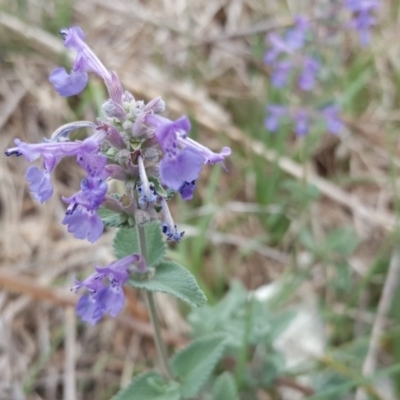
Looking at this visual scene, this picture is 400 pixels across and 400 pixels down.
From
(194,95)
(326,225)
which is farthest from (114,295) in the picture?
(194,95)

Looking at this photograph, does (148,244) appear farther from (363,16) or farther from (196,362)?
(363,16)

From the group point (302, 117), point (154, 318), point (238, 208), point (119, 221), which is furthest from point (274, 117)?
point (119, 221)

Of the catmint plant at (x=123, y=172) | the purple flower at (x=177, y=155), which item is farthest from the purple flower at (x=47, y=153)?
the purple flower at (x=177, y=155)

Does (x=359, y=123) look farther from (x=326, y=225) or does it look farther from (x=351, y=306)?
(x=351, y=306)

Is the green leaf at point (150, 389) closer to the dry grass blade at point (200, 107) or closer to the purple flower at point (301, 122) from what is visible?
the dry grass blade at point (200, 107)

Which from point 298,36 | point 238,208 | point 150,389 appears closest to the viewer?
point 150,389

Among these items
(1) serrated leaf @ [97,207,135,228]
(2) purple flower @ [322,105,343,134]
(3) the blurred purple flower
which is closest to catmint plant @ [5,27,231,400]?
(1) serrated leaf @ [97,207,135,228]

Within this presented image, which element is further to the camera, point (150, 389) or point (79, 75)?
point (150, 389)
